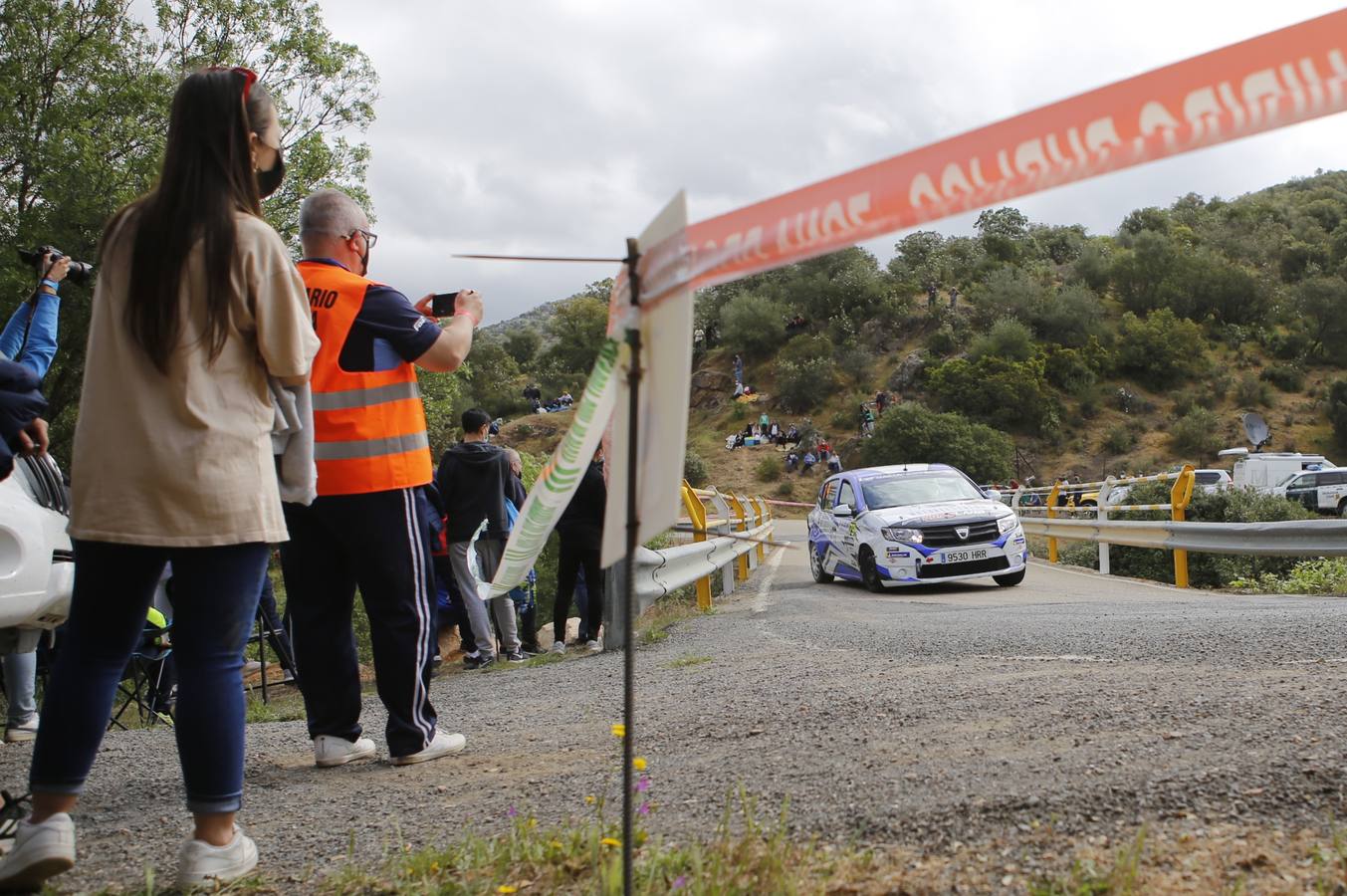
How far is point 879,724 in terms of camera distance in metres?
4.00

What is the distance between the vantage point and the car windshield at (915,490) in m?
14.5

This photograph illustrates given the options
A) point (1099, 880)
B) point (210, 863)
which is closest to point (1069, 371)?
point (1099, 880)

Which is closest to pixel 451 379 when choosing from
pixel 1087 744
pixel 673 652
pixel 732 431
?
pixel 673 652

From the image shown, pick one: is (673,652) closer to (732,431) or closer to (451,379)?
(451,379)

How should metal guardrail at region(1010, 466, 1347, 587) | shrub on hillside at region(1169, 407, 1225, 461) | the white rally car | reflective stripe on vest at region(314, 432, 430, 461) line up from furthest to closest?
shrub on hillside at region(1169, 407, 1225, 461)
the white rally car
metal guardrail at region(1010, 466, 1347, 587)
reflective stripe on vest at region(314, 432, 430, 461)

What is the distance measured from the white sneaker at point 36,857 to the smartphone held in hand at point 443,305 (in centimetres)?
209

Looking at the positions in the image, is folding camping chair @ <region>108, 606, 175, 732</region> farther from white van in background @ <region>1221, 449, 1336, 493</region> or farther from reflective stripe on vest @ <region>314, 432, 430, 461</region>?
white van in background @ <region>1221, 449, 1336, 493</region>

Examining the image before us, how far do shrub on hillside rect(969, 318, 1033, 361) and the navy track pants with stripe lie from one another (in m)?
76.0

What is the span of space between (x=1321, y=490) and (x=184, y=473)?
1450 inches

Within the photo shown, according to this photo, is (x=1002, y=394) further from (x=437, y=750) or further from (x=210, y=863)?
(x=210, y=863)

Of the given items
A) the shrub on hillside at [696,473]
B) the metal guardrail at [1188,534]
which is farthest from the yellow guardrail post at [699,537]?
the shrub on hillside at [696,473]

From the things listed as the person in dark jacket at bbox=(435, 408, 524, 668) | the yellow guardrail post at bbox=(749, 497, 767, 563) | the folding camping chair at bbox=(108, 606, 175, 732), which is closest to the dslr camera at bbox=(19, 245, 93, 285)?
the folding camping chair at bbox=(108, 606, 175, 732)

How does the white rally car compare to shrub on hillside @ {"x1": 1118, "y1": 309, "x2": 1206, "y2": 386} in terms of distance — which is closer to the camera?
the white rally car

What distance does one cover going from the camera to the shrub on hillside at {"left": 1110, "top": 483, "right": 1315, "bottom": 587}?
13.7 m
